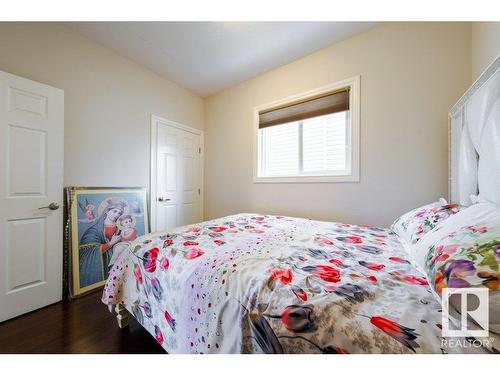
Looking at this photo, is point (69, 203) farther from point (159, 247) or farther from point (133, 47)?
point (133, 47)

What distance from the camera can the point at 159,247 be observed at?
4.01 ft

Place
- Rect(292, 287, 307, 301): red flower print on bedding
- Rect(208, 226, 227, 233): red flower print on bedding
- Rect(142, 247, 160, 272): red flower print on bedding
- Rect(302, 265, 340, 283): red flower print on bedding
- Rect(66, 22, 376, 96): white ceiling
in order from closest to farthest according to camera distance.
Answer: Rect(292, 287, 307, 301): red flower print on bedding → Rect(302, 265, 340, 283): red flower print on bedding → Rect(142, 247, 160, 272): red flower print on bedding → Rect(208, 226, 227, 233): red flower print on bedding → Rect(66, 22, 376, 96): white ceiling

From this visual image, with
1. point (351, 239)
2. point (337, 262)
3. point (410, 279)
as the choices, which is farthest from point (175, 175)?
point (410, 279)

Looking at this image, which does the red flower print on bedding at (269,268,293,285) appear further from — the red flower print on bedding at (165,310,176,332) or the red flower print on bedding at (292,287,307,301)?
the red flower print on bedding at (165,310,176,332)

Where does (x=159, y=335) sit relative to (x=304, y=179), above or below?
below

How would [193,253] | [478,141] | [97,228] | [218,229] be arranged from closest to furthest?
[193,253], [478,141], [218,229], [97,228]

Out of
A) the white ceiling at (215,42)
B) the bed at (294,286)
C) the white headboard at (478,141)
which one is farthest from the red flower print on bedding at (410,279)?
the white ceiling at (215,42)

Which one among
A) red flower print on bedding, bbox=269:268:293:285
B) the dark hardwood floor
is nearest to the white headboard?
red flower print on bedding, bbox=269:268:293:285

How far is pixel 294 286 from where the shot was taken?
0.73m

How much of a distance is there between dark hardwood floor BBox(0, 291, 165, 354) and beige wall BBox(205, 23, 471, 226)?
192 cm

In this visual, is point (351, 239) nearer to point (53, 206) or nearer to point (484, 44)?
point (484, 44)

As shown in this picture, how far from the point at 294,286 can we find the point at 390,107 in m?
2.07

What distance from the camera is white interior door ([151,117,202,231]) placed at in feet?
9.31
